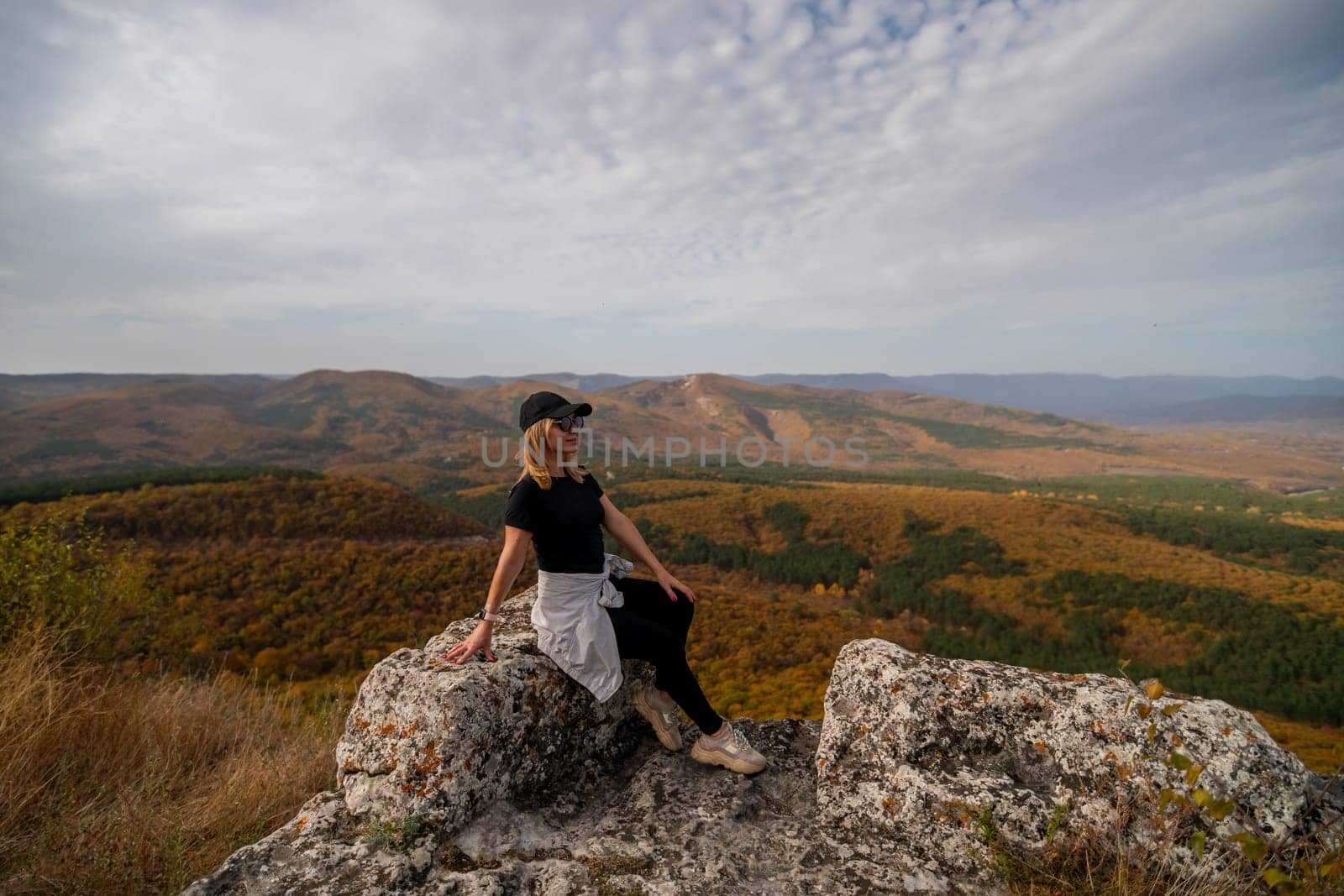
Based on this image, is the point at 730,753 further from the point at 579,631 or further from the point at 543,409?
the point at 543,409

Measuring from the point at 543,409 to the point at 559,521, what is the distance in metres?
0.83

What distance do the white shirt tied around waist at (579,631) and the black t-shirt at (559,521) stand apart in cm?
11

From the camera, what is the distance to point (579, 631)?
4.07 m

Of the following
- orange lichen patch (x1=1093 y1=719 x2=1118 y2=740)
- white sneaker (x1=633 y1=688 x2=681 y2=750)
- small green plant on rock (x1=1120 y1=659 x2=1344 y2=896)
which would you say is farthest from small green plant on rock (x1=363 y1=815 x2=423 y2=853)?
orange lichen patch (x1=1093 y1=719 x2=1118 y2=740)

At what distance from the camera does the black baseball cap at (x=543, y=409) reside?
4.04 m

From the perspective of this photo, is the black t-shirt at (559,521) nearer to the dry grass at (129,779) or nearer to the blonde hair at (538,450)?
the blonde hair at (538,450)

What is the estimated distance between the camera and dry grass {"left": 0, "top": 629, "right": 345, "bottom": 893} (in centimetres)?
333

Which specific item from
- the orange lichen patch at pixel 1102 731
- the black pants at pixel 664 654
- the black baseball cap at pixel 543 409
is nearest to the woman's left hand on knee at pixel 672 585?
the black pants at pixel 664 654

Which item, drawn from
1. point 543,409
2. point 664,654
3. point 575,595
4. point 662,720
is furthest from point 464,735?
point 543,409

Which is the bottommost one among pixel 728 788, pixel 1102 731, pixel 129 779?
pixel 129 779

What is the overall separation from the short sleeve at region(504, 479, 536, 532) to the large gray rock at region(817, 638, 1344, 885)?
272 cm

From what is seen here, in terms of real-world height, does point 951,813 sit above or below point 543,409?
below

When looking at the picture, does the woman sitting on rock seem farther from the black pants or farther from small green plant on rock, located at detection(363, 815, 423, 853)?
small green plant on rock, located at detection(363, 815, 423, 853)

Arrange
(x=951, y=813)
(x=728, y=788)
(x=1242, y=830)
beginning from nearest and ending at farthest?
(x=1242, y=830)
(x=951, y=813)
(x=728, y=788)
